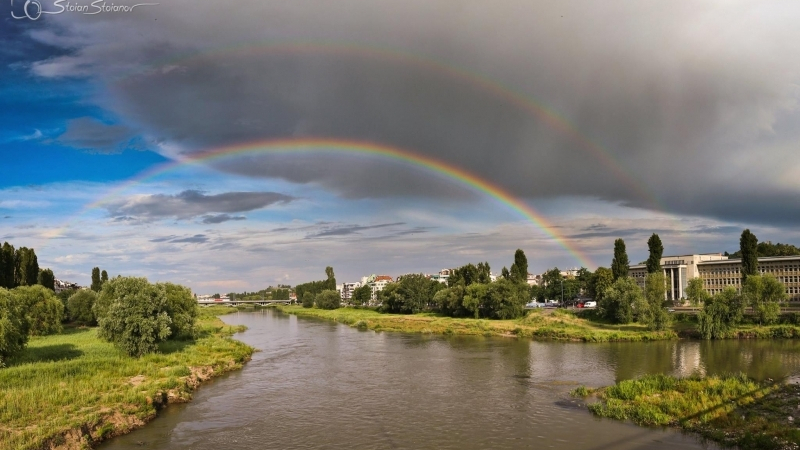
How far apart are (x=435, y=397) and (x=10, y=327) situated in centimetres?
2988

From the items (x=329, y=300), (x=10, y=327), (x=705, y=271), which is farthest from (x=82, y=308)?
(x=705, y=271)

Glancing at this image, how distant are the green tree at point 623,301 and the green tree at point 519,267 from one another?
33.0m

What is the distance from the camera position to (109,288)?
55250 mm

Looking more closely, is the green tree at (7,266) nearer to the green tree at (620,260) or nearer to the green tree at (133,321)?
the green tree at (133,321)

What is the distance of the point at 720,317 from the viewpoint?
210 feet

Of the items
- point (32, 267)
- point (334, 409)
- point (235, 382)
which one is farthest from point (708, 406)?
point (32, 267)

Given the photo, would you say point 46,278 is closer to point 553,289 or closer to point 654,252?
point 654,252

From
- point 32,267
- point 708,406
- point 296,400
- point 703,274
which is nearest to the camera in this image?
point 708,406

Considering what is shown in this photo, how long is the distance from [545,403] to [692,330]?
46991 mm

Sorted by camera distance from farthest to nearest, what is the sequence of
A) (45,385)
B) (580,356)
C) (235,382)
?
(580,356) < (235,382) < (45,385)

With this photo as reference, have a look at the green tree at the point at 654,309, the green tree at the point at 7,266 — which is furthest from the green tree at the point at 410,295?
the green tree at the point at 7,266

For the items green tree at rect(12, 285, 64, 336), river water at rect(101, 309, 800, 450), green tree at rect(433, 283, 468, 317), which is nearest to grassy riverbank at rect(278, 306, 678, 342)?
river water at rect(101, 309, 800, 450)

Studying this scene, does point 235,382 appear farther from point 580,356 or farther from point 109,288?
point 580,356

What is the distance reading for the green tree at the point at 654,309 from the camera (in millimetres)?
67875
